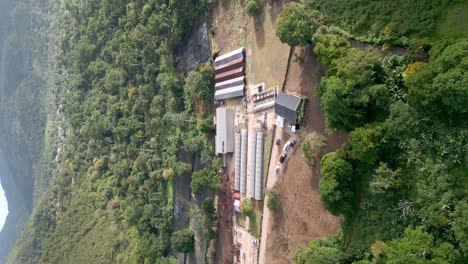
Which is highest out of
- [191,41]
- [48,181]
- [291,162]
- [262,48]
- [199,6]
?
[199,6]

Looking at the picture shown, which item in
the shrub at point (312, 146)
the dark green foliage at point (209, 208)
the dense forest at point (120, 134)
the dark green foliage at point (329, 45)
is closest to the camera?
the dark green foliage at point (329, 45)

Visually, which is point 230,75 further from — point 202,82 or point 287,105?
point 287,105

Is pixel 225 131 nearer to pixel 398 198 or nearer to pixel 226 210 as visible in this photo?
pixel 226 210

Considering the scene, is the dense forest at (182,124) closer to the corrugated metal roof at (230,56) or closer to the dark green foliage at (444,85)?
the dark green foliage at (444,85)

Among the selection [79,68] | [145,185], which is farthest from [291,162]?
[79,68]

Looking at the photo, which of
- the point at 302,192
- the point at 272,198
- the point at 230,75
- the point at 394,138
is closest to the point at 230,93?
the point at 230,75

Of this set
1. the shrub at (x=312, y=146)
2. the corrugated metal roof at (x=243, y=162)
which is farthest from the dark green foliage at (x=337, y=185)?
the corrugated metal roof at (x=243, y=162)
